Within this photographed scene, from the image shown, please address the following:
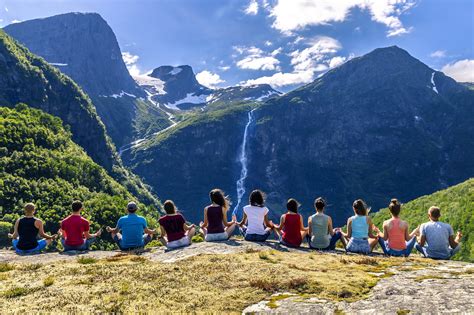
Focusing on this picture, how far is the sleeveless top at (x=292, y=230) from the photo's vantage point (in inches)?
808

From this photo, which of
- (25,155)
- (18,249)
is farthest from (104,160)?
(18,249)

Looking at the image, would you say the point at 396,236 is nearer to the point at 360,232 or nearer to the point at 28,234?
the point at 360,232

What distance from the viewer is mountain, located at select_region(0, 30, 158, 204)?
150 metres

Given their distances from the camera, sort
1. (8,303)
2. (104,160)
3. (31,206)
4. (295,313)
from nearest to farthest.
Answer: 1. (295,313)
2. (8,303)
3. (31,206)
4. (104,160)

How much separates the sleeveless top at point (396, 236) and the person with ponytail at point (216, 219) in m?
8.46

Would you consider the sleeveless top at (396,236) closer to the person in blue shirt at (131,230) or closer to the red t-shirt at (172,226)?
the red t-shirt at (172,226)

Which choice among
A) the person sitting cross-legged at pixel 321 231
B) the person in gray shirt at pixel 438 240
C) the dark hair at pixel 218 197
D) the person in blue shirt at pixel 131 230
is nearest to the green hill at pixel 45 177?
the person in blue shirt at pixel 131 230

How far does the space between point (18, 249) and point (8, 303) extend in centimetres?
1106

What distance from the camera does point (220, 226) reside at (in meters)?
20.9

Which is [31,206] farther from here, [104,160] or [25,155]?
[104,160]

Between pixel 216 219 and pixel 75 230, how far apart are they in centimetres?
774

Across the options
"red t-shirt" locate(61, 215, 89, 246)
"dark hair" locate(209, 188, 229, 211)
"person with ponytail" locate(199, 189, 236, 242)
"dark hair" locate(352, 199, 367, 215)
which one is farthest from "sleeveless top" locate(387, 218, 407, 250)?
"red t-shirt" locate(61, 215, 89, 246)

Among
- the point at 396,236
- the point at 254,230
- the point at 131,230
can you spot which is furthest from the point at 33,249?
the point at 396,236

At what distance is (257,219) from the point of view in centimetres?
2125
